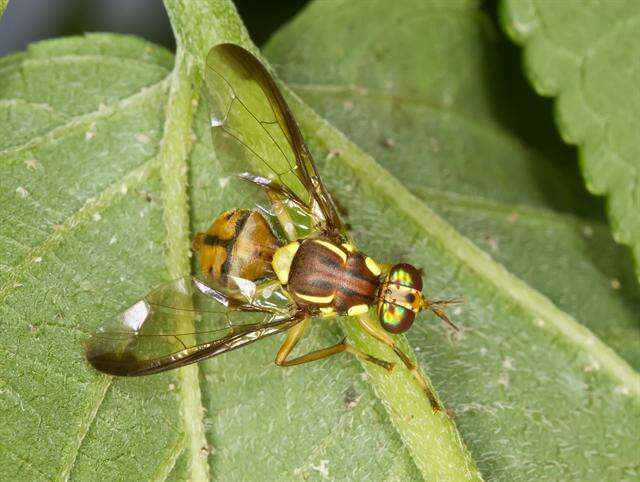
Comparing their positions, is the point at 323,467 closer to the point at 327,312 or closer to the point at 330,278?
the point at 327,312

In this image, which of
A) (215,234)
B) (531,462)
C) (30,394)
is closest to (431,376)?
(531,462)

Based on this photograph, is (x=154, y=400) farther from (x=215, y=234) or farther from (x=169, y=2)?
(x=169, y=2)

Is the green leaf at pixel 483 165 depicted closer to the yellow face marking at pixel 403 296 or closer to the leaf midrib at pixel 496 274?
the leaf midrib at pixel 496 274

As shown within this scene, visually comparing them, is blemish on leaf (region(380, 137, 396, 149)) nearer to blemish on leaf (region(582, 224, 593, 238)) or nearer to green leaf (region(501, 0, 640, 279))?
green leaf (region(501, 0, 640, 279))

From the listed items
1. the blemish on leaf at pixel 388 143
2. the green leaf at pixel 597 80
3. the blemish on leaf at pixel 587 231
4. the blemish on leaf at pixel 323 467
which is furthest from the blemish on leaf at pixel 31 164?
the blemish on leaf at pixel 587 231

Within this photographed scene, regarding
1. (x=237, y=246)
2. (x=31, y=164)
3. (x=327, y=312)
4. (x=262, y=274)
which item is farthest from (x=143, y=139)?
(x=327, y=312)

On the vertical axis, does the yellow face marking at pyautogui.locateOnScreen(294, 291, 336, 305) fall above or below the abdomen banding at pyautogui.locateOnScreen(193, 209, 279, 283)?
below

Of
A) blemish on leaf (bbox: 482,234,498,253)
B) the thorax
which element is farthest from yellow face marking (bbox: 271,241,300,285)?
blemish on leaf (bbox: 482,234,498,253)
